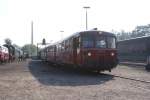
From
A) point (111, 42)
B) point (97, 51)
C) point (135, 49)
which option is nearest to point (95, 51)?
point (97, 51)

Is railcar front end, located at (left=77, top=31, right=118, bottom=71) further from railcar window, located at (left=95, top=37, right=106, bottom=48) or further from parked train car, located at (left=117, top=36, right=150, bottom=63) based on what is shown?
parked train car, located at (left=117, top=36, right=150, bottom=63)

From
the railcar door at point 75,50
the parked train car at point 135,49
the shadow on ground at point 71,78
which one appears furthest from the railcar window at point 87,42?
the parked train car at point 135,49

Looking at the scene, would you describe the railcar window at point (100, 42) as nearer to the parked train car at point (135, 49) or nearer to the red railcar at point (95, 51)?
the red railcar at point (95, 51)

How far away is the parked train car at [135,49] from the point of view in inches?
1690

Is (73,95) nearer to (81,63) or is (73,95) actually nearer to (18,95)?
(18,95)

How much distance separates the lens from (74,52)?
2466 centimetres

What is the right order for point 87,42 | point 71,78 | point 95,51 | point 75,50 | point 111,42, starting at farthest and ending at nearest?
1. point 75,50
2. point 111,42
3. point 87,42
4. point 95,51
5. point 71,78

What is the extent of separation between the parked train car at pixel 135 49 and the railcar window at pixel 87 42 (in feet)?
59.1

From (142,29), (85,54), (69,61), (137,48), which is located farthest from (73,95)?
(142,29)

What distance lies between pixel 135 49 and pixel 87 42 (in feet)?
79.7

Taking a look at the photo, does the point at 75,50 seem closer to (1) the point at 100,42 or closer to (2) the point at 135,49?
(1) the point at 100,42

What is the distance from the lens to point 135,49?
46.7 meters

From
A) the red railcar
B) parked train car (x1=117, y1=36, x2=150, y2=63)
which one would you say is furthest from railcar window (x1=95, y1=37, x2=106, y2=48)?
parked train car (x1=117, y1=36, x2=150, y2=63)

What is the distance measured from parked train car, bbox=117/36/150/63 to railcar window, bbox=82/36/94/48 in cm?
1802
